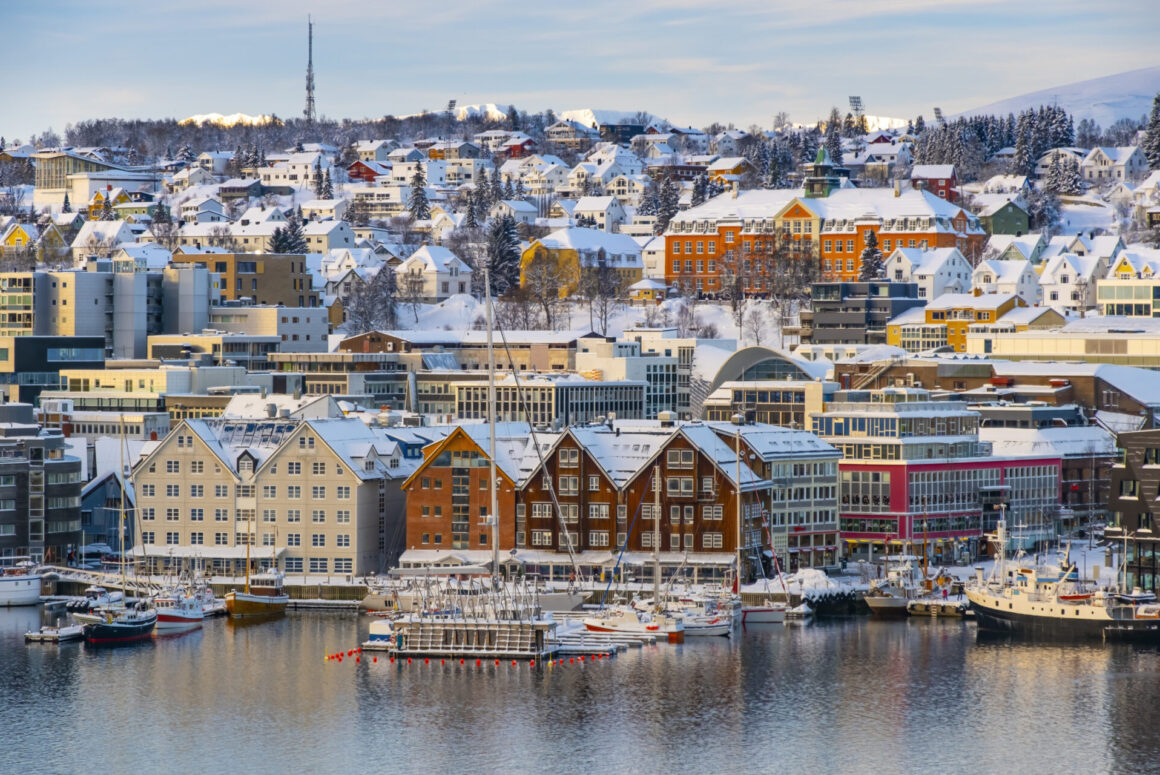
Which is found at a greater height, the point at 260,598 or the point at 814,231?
the point at 814,231

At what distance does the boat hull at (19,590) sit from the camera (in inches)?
3691

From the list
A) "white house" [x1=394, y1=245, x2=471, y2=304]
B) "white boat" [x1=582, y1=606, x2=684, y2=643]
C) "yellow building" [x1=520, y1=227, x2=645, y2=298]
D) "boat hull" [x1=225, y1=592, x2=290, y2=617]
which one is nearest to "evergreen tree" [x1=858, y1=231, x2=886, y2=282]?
"yellow building" [x1=520, y1=227, x2=645, y2=298]

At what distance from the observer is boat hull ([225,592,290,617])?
8981 centimetres

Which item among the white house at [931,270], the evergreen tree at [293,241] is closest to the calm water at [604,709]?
the white house at [931,270]

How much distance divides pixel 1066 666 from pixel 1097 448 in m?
34.0

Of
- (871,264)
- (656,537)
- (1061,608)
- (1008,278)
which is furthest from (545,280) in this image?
(1061,608)

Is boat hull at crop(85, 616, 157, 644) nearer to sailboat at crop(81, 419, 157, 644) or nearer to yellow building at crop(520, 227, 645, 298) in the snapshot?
sailboat at crop(81, 419, 157, 644)

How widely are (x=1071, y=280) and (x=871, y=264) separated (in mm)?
14403

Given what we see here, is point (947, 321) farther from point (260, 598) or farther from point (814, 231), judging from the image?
point (260, 598)

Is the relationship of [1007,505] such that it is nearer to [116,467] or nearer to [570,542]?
[570,542]

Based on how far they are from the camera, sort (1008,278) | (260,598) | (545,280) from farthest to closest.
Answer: (545,280) < (1008,278) < (260,598)

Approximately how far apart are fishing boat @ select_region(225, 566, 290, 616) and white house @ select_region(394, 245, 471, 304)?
86.8 m

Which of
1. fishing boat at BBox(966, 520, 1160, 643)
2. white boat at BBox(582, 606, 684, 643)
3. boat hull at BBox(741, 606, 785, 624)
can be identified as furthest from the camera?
boat hull at BBox(741, 606, 785, 624)

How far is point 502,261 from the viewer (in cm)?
17738
